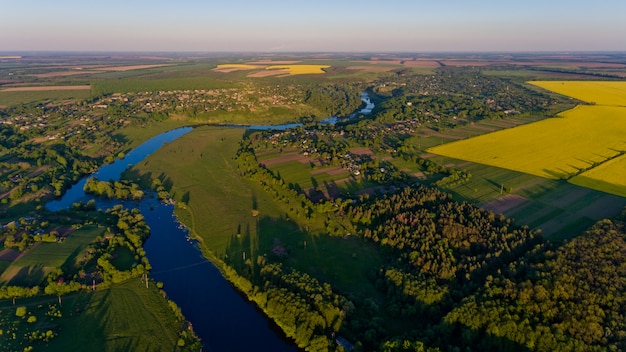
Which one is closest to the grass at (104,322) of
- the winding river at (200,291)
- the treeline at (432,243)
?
the winding river at (200,291)

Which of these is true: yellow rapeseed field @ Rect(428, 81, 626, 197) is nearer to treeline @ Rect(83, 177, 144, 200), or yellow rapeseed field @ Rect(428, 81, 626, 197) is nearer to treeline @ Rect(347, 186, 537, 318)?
treeline @ Rect(347, 186, 537, 318)

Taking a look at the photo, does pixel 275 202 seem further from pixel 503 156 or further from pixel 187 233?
pixel 503 156

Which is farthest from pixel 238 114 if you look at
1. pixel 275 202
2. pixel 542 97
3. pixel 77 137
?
pixel 542 97

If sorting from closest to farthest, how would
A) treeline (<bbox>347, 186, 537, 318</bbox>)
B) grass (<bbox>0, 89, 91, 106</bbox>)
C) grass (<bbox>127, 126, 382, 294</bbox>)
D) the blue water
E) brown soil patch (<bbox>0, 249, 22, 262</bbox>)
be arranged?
1. the blue water
2. treeline (<bbox>347, 186, 537, 318</bbox>)
3. brown soil patch (<bbox>0, 249, 22, 262</bbox>)
4. grass (<bbox>127, 126, 382, 294</bbox>)
5. grass (<bbox>0, 89, 91, 106</bbox>)

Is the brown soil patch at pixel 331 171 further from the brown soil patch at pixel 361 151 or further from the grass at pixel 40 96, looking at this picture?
the grass at pixel 40 96

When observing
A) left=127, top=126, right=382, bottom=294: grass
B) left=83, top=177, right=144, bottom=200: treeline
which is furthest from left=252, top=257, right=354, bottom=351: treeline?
left=83, top=177, right=144, bottom=200: treeline

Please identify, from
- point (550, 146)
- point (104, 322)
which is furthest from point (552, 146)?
point (104, 322)
